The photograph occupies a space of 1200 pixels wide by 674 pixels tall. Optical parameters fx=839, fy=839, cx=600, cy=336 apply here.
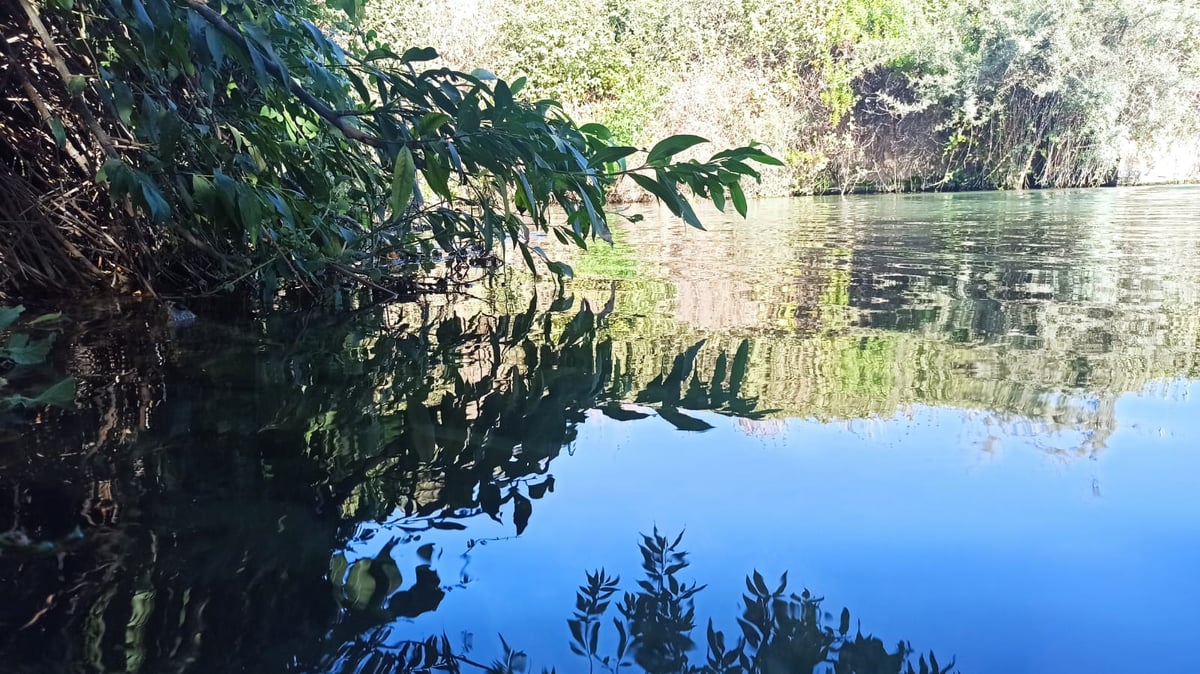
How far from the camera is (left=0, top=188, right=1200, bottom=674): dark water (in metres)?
0.89

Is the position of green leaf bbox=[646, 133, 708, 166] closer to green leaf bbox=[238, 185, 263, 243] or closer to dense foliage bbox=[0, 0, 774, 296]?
dense foliage bbox=[0, 0, 774, 296]

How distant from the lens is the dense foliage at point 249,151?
1.67 m

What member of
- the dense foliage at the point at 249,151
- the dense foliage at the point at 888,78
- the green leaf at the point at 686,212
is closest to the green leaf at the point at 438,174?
the dense foliage at the point at 249,151

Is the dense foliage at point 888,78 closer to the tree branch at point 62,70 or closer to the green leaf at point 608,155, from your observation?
the tree branch at point 62,70

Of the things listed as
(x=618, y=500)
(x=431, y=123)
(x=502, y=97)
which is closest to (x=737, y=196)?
(x=502, y=97)

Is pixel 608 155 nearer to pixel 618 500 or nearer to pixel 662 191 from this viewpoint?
pixel 662 191

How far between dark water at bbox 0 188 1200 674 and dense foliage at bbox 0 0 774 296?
1.35 ft

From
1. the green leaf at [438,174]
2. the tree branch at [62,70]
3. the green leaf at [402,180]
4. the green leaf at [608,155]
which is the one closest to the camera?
the green leaf at [402,180]

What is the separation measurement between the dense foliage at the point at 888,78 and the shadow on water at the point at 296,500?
39.6ft

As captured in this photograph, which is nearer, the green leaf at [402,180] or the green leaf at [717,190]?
the green leaf at [402,180]

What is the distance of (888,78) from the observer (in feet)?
54.3

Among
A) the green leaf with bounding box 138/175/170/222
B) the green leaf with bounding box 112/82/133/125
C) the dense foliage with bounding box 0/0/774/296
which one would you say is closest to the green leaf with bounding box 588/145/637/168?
the dense foliage with bounding box 0/0/774/296

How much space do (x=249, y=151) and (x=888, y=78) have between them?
1626 centimetres

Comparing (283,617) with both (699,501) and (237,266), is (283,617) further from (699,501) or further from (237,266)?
(237,266)
